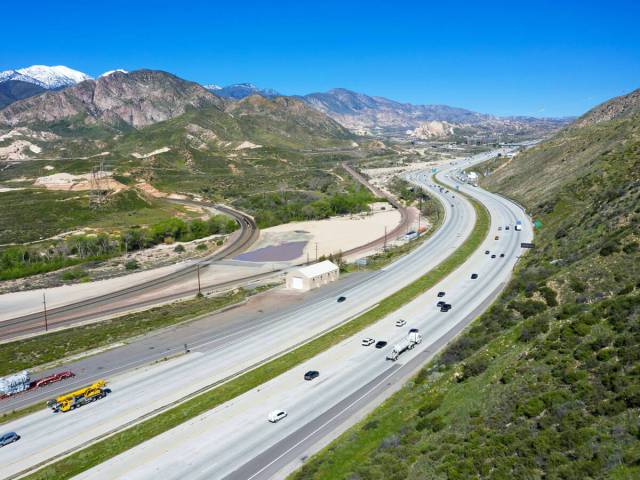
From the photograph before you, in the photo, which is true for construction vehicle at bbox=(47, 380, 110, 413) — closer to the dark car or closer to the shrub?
the dark car

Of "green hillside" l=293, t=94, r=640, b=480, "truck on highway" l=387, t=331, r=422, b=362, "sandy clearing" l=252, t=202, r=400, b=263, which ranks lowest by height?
"truck on highway" l=387, t=331, r=422, b=362

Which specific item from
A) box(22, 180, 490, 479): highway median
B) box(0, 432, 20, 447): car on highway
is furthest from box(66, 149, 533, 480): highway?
box(0, 432, 20, 447): car on highway

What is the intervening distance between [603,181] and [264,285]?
66.3 metres

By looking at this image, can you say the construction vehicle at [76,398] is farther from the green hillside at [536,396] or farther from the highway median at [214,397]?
the green hillside at [536,396]

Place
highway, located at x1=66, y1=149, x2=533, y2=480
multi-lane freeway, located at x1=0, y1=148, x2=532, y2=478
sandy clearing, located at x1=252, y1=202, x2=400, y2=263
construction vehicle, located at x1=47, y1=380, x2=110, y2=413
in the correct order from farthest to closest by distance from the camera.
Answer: sandy clearing, located at x1=252, y1=202, x2=400, y2=263 < construction vehicle, located at x1=47, y1=380, x2=110, y2=413 < multi-lane freeway, located at x1=0, y1=148, x2=532, y2=478 < highway, located at x1=66, y1=149, x2=533, y2=480

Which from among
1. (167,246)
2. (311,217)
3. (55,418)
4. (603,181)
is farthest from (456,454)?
(311,217)

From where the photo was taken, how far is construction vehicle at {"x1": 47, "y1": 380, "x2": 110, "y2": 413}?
125 ft

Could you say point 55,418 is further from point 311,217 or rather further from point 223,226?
point 311,217

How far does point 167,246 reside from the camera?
114375 mm

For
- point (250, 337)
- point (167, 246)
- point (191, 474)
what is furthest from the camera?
point (167, 246)

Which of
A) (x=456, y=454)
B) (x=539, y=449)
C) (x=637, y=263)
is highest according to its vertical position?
(x=637, y=263)

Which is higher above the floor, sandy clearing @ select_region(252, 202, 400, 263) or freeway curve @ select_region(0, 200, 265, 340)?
sandy clearing @ select_region(252, 202, 400, 263)

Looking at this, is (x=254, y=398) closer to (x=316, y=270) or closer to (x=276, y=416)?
(x=276, y=416)

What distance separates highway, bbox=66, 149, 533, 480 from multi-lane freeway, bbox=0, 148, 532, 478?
8 centimetres
